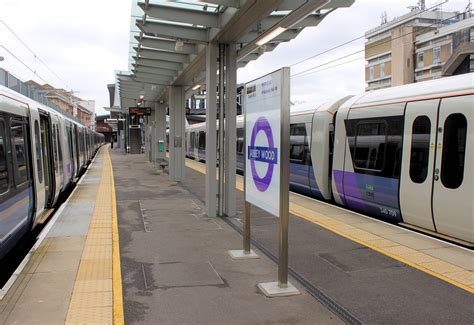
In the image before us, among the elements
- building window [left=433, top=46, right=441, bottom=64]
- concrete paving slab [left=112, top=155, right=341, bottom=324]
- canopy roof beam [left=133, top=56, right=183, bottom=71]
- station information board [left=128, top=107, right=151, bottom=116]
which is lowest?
concrete paving slab [left=112, top=155, right=341, bottom=324]

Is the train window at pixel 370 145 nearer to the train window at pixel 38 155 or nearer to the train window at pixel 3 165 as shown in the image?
the train window at pixel 38 155

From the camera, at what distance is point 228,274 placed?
5.23 metres

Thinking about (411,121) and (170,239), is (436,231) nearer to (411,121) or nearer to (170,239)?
(411,121)

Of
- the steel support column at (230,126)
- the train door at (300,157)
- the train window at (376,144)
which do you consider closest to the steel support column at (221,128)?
the steel support column at (230,126)

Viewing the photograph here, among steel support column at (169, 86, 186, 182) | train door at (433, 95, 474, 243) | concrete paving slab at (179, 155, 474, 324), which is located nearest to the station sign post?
concrete paving slab at (179, 155, 474, 324)

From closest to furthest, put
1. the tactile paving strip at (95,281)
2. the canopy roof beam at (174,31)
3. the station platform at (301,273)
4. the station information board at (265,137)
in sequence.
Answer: the tactile paving strip at (95,281), the station platform at (301,273), the station information board at (265,137), the canopy roof beam at (174,31)

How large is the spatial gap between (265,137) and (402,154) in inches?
134

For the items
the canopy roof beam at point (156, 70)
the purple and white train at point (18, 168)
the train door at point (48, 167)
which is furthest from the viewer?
the canopy roof beam at point (156, 70)

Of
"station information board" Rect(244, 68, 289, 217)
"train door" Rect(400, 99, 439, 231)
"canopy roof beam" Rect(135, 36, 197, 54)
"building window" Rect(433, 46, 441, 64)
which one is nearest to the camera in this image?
"station information board" Rect(244, 68, 289, 217)

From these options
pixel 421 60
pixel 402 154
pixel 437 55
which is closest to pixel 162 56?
pixel 402 154

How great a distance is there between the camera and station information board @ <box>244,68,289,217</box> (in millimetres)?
4531

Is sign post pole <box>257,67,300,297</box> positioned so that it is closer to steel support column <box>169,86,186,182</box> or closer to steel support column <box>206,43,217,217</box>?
steel support column <box>206,43,217,217</box>

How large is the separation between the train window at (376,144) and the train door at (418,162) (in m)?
0.25

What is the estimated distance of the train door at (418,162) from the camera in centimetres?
662
